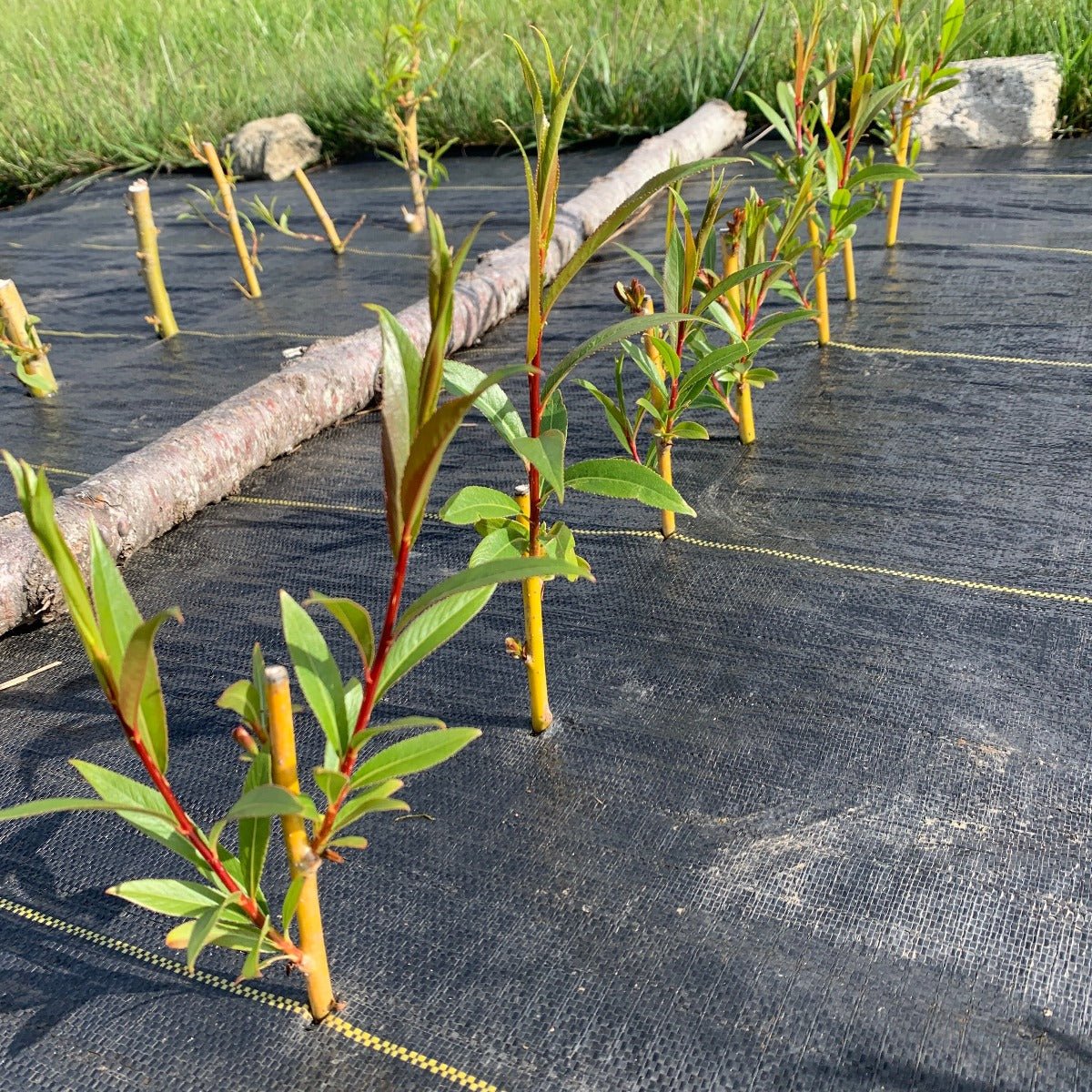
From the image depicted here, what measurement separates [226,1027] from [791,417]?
6.03ft

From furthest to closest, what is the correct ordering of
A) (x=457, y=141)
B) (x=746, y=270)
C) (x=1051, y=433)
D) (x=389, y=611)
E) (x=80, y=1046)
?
(x=457, y=141), (x=1051, y=433), (x=746, y=270), (x=80, y=1046), (x=389, y=611)

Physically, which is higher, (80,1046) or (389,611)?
(389,611)

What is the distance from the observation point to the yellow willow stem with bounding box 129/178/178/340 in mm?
3459

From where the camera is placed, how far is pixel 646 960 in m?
1.31

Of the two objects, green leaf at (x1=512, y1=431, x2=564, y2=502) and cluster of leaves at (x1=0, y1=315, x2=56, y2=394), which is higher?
green leaf at (x1=512, y1=431, x2=564, y2=502)

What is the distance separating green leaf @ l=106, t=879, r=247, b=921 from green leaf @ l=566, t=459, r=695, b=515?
2.23 ft

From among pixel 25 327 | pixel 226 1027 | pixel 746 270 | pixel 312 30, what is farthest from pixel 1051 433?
pixel 312 30

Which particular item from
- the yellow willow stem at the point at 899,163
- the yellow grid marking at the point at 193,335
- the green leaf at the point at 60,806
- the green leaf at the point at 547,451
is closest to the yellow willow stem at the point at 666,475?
the green leaf at the point at 547,451

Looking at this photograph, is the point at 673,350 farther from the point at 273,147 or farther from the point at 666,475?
the point at 273,147

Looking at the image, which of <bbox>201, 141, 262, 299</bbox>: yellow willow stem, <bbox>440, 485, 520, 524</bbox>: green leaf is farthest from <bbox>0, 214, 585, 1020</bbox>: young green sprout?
<bbox>201, 141, 262, 299</bbox>: yellow willow stem

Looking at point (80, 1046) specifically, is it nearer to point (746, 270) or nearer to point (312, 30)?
point (746, 270)

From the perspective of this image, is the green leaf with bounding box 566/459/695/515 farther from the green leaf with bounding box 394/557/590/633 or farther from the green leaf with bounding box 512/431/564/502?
the green leaf with bounding box 394/557/590/633

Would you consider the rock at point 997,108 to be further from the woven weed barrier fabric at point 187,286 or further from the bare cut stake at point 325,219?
the bare cut stake at point 325,219

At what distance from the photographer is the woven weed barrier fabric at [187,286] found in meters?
3.14
